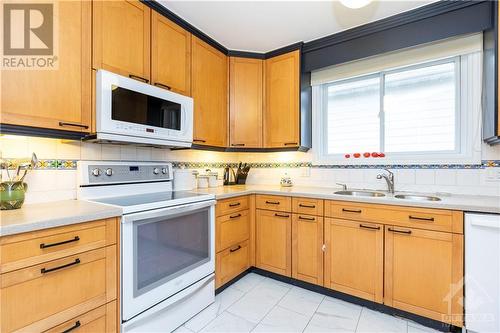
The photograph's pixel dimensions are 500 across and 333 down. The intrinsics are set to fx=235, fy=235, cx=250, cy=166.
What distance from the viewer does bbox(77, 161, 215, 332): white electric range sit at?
4.44 feet

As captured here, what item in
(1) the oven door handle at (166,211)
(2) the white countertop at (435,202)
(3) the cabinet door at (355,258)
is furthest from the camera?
(3) the cabinet door at (355,258)

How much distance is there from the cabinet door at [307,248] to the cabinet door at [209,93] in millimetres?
1167

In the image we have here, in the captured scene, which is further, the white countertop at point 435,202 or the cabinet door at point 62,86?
the white countertop at point 435,202

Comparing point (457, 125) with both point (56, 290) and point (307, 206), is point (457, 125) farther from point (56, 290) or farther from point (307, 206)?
point (56, 290)

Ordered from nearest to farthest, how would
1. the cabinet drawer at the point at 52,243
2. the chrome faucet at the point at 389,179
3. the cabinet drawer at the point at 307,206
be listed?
the cabinet drawer at the point at 52,243 < the cabinet drawer at the point at 307,206 < the chrome faucet at the point at 389,179

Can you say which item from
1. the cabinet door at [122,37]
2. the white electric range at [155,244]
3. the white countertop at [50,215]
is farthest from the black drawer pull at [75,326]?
the cabinet door at [122,37]

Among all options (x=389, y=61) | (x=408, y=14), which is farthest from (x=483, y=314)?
(x=408, y=14)

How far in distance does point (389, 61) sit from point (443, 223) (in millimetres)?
1519

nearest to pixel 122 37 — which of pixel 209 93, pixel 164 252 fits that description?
pixel 209 93

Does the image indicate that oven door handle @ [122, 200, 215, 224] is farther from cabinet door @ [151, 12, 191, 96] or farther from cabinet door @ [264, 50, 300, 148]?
cabinet door @ [264, 50, 300, 148]

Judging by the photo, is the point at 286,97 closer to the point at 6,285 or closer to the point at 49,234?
the point at 49,234

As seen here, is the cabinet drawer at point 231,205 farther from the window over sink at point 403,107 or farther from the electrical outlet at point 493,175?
the electrical outlet at point 493,175

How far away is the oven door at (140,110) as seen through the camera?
4.85ft

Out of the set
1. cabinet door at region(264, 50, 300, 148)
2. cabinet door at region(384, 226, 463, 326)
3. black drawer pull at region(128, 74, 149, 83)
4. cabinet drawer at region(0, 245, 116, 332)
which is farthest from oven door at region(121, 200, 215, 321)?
cabinet door at region(384, 226, 463, 326)
